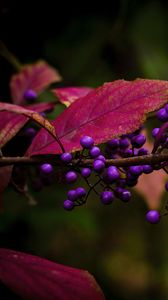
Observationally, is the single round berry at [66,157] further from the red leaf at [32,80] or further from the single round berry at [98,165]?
the red leaf at [32,80]

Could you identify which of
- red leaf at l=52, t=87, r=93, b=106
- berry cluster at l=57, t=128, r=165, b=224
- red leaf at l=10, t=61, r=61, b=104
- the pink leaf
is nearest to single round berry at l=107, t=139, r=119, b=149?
berry cluster at l=57, t=128, r=165, b=224

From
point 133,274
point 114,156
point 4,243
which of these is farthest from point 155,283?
point 114,156

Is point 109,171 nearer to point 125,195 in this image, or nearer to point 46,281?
point 125,195

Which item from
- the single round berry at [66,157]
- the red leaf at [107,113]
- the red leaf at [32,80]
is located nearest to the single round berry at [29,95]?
the red leaf at [32,80]

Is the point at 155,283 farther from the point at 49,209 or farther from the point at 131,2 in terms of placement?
the point at 131,2

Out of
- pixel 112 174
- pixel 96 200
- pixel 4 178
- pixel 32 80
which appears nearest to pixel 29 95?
pixel 32 80

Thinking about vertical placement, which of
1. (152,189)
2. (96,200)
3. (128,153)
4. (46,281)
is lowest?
(96,200)

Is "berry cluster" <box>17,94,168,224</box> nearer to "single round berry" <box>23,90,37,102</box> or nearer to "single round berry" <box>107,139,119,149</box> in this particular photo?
"single round berry" <box>107,139,119,149</box>
